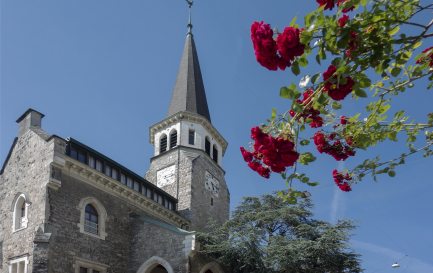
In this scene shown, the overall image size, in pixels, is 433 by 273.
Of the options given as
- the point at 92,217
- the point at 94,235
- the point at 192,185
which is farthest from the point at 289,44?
the point at 192,185

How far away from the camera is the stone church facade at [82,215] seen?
19.2 m

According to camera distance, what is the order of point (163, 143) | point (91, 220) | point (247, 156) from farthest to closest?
point (163, 143)
point (91, 220)
point (247, 156)

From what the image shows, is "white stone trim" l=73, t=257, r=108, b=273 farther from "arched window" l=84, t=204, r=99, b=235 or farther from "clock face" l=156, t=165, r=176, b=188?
"clock face" l=156, t=165, r=176, b=188

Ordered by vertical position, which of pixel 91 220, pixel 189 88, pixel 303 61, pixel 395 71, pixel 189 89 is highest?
pixel 189 88

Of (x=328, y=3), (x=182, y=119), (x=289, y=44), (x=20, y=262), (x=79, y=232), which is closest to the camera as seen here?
(x=289, y=44)

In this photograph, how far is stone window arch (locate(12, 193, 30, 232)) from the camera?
2005 centimetres

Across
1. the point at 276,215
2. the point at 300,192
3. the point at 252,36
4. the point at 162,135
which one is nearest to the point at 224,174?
the point at 162,135

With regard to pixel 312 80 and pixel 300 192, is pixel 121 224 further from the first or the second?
pixel 312 80

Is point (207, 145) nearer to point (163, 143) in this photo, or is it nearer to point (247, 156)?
point (163, 143)

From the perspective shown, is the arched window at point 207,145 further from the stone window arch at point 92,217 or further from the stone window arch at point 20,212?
the stone window arch at point 20,212

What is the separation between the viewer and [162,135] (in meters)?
32.0

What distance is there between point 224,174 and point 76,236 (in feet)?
49.0

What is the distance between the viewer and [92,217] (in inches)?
848

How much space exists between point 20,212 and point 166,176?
10916 millimetres
